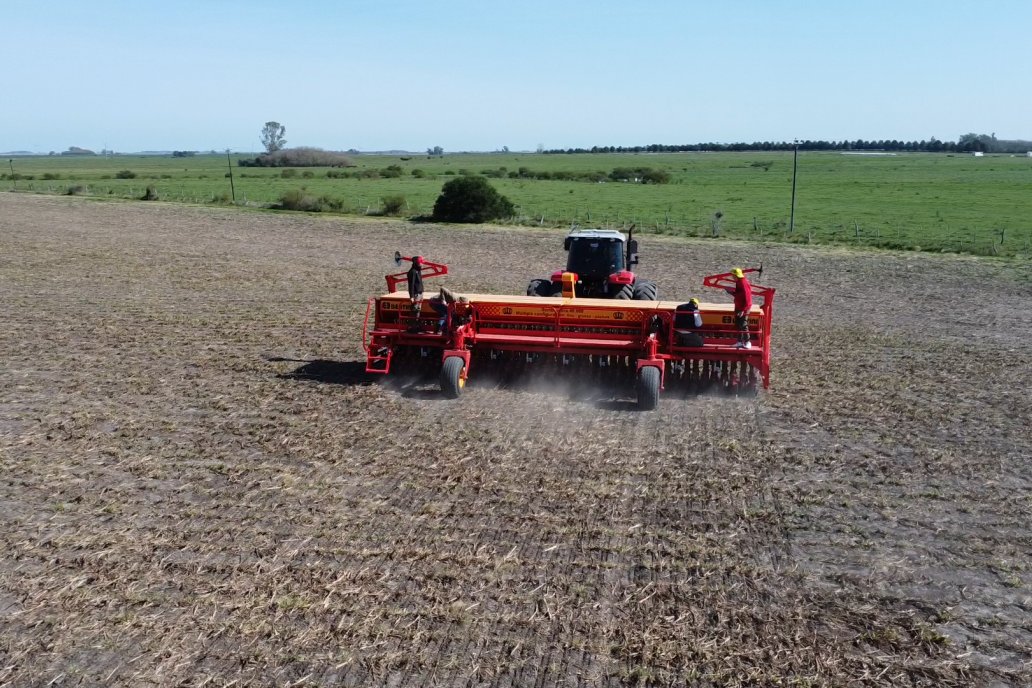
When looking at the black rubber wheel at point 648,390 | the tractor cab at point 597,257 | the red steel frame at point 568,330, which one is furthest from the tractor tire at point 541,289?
the black rubber wheel at point 648,390

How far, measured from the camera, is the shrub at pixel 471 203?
130ft

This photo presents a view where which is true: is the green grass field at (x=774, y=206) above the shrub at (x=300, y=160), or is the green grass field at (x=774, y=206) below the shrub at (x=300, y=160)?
below

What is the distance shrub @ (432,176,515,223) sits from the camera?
39500 millimetres

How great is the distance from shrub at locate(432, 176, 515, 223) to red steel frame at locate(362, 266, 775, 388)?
87.4 ft

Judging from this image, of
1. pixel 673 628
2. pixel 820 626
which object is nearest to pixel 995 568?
pixel 820 626

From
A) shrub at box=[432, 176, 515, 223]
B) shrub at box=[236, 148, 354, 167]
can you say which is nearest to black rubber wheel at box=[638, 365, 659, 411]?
shrub at box=[432, 176, 515, 223]

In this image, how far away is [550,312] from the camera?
12969 millimetres

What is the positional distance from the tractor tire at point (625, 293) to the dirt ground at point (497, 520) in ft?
7.66

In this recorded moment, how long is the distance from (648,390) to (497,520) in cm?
412

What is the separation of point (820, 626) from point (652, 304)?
268 inches

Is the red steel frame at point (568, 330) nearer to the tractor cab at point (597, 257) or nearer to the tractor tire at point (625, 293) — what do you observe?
the tractor tire at point (625, 293)

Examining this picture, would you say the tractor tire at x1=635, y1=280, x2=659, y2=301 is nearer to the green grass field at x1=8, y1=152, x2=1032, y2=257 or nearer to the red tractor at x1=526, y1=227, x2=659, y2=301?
the red tractor at x1=526, y1=227, x2=659, y2=301

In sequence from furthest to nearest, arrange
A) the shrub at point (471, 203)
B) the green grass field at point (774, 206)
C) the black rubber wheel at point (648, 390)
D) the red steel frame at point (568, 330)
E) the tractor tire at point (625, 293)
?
1. the shrub at point (471, 203)
2. the green grass field at point (774, 206)
3. the tractor tire at point (625, 293)
4. the red steel frame at point (568, 330)
5. the black rubber wheel at point (648, 390)

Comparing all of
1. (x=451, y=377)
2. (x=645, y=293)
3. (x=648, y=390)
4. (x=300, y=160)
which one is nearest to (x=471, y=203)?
(x=645, y=293)
